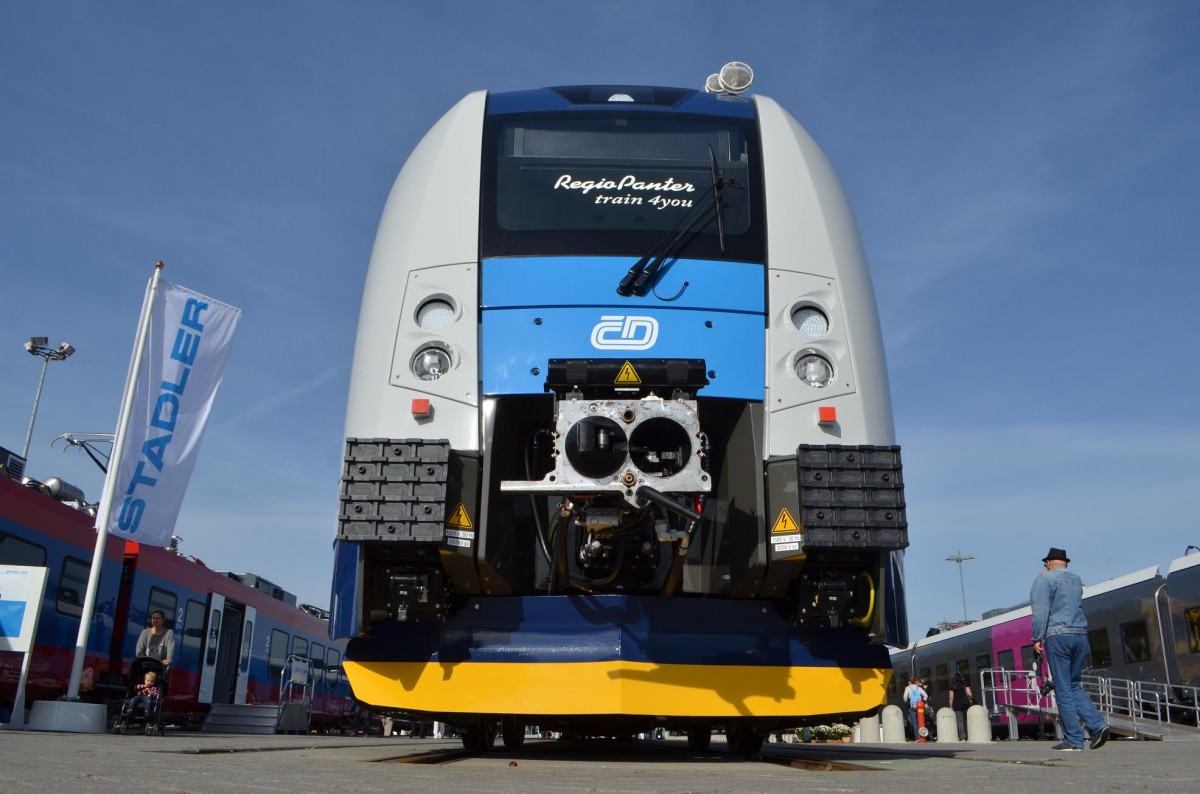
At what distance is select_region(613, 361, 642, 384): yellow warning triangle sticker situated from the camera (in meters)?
4.70

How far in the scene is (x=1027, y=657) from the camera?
58.4 feet

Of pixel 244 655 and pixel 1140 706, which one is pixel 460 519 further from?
pixel 244 655

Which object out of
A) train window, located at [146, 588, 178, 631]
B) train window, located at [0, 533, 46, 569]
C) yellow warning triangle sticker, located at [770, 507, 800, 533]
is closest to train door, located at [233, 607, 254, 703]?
train window, located at [146, 588, 178, 631]

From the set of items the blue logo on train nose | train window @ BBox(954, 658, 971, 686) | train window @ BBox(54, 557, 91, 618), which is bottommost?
train window @ BBox(954, 658, 971, 686)

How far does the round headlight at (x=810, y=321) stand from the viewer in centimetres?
525

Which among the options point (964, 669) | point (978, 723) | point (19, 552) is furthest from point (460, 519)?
point (964, 669)

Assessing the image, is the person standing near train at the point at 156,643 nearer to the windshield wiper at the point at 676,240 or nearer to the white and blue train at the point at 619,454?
the white and blue train at the point at 619,454

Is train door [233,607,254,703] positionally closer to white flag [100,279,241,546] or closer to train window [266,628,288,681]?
train window [266,628,288,681]

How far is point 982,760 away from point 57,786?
14.0 ft

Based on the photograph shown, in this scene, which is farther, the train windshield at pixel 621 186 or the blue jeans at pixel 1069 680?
the blue jeans at pixel 1069 680

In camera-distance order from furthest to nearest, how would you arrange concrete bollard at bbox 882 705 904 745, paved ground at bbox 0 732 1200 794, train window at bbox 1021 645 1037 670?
concrete bollard at bbox 882 705 904 745 → train window at bbox 1021 645 1037 670 → paved ground at bbox 0 732 1200 794

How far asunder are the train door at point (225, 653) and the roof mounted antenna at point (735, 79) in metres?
13.0

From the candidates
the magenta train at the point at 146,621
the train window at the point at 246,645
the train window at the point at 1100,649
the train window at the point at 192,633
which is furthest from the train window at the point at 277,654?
the train window at the point at 1100,649

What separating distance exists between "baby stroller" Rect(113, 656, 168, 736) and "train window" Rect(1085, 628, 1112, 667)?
13.4 meters
